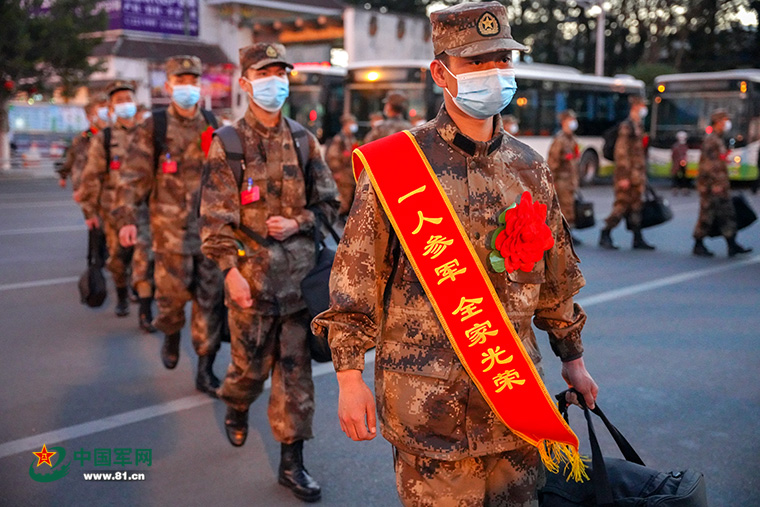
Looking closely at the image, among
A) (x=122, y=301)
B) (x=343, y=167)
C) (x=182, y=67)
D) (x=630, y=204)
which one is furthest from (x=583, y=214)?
(x=182, y=67)

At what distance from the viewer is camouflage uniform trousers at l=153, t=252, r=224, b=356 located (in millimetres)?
5477

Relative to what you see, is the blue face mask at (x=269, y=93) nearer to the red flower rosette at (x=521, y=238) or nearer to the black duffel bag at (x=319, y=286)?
the black duffel bag at (x=319, y=286)

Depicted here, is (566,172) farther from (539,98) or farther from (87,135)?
(539,98)

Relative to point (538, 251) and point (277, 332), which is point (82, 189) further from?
point (538, 251)

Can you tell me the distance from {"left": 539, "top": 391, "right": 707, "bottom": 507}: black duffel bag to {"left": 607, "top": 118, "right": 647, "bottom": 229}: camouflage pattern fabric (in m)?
9.74

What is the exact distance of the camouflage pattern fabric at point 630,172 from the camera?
39.4 ft

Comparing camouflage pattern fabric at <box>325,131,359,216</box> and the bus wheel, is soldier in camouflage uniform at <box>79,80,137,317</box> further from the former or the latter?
the bus wheel

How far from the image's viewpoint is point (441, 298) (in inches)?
100.0

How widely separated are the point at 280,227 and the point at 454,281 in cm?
176

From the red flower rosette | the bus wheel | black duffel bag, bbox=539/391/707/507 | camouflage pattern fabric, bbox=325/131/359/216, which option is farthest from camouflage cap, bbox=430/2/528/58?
the bus wheel

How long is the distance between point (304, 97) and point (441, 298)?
20734 millimetres

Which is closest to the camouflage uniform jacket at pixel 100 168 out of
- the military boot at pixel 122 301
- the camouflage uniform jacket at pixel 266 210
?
the military boot at pixel 122 301

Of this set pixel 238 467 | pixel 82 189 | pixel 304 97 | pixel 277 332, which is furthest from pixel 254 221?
pixel 304 97

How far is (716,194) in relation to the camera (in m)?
11.1
